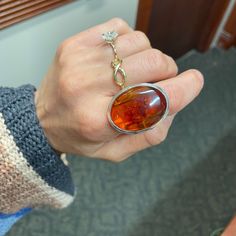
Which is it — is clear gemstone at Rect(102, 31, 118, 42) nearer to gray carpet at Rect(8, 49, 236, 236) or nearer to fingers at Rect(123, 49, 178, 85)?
fingers at Rect(123, 49, 178, 85)

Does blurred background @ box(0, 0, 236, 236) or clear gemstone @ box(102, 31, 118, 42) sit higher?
clear gemstone @ box(102, 31, 118, 42)

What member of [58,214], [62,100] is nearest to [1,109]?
[62,100]

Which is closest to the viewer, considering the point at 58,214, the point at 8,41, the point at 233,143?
the point at 8,41

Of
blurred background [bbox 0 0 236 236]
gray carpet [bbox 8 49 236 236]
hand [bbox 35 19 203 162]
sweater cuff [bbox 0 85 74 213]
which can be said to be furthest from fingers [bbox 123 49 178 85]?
gray carpet [bbox 8 49 236 236]

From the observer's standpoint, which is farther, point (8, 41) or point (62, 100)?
point (8, 41)

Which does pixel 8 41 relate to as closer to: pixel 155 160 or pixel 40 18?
pixel 40 18

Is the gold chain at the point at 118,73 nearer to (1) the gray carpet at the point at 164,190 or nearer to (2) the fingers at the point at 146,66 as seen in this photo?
(2) the fingers at the point at 146,66
